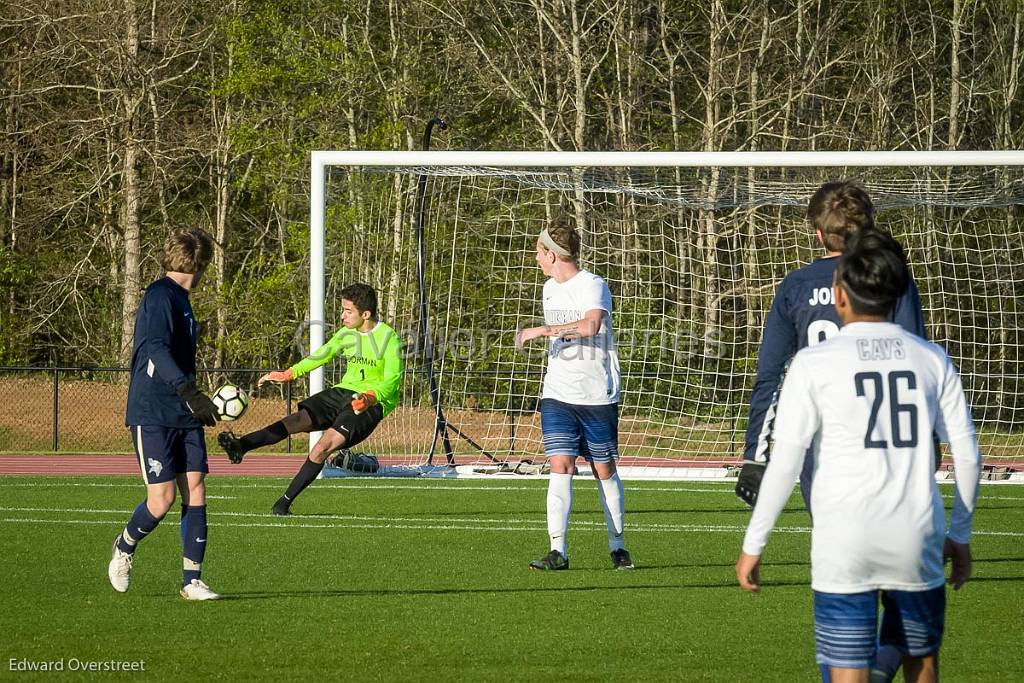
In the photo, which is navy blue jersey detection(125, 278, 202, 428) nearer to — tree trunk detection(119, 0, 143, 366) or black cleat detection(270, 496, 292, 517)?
black cleat detection(270, 496, 292, 517)

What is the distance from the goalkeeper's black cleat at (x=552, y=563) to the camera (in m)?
8.55

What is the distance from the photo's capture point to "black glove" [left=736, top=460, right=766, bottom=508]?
15.6 ft

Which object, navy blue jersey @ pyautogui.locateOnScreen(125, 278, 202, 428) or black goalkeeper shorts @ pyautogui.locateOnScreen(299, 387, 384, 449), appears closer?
navy blue jersey @ pyautogui.locateOnScreen(125, 278, 202, 428)

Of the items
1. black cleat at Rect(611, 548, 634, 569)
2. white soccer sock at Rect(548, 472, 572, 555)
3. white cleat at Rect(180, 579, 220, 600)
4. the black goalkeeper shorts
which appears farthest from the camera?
the black goalkeeper shorts

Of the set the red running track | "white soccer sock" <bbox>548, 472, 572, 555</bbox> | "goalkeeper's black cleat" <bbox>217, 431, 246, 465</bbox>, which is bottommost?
the red running track

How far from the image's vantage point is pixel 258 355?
1093 inches

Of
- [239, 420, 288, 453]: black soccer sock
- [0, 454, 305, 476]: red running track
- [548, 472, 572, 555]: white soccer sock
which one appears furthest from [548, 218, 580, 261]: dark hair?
[0, 454, 305, 476]: red running track

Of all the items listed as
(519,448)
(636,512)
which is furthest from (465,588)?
(519,448)

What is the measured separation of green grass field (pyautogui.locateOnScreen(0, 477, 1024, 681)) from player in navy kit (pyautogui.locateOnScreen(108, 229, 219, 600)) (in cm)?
43

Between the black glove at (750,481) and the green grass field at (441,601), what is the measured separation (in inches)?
46.2

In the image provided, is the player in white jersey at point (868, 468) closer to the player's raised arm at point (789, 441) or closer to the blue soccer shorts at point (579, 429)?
the player's raised arm at point (789, 441)

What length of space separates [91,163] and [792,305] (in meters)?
26.3

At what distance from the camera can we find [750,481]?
4.79m

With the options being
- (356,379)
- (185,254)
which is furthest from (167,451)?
(356,379)
